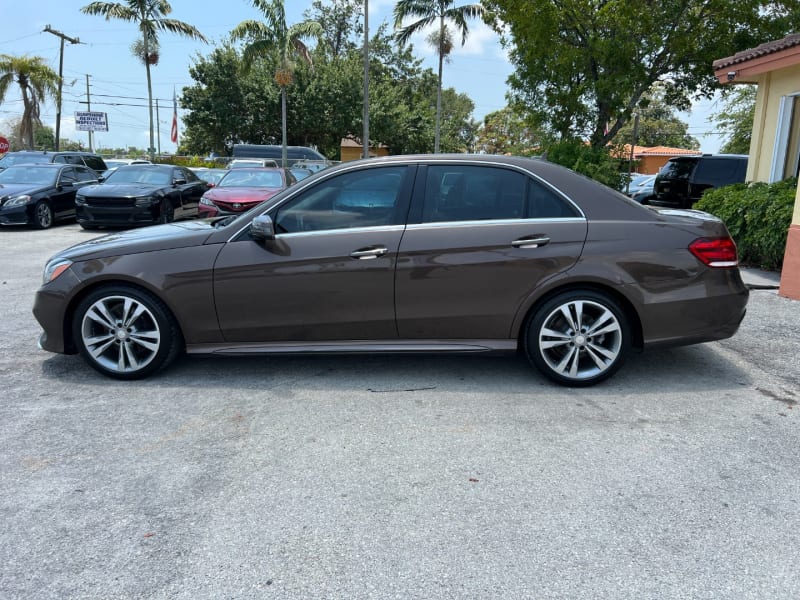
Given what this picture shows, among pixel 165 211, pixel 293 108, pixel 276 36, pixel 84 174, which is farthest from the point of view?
pixel 293 108

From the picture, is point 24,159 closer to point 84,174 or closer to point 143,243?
point 84,174

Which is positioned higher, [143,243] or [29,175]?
[29,175]

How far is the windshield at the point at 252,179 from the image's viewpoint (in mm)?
11992

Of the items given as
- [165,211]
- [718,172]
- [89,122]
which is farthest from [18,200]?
[89,122]

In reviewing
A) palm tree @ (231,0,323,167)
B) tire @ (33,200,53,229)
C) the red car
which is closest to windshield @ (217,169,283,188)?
the red car

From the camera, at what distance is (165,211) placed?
1362cm

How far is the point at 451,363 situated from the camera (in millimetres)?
5082

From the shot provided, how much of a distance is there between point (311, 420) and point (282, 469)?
2.09 ft

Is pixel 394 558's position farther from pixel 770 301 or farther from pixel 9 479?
pixel 770 301

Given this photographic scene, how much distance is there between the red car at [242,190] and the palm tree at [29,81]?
2252 cm

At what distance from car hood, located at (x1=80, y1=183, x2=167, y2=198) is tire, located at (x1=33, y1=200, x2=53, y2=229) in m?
1.48

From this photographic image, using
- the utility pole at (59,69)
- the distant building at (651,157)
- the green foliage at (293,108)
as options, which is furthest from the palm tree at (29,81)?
the distant building at (651,157)

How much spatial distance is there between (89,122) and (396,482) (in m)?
35.4

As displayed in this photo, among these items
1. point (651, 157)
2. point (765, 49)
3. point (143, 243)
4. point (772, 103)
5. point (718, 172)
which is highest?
point (651, 157)
